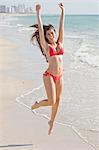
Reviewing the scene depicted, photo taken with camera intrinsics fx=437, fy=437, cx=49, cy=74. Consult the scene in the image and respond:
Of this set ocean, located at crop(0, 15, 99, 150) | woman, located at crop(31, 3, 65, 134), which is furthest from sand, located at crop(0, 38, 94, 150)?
woman, located at crop(31, 3, 65, 134)

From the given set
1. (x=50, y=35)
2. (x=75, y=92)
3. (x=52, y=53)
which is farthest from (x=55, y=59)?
(x=75, y=92)

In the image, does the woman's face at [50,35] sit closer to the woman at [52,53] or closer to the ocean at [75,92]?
the woman at [52,53]

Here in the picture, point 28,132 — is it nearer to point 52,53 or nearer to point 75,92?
point 52,53

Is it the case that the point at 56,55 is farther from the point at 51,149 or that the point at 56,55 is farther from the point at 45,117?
the point at 45,117

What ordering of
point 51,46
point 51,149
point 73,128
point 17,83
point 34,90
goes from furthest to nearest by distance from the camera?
point 17,83 → point 34,90 → point 73,128 → point 51,149 → point 51,46

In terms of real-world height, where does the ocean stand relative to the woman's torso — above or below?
below

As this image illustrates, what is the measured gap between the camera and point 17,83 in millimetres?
7629

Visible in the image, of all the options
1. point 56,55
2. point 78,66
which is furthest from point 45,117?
point 78,66

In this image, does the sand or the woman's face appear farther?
the sand

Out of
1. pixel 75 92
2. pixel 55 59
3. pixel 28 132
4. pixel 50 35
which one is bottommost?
pixel 75 92

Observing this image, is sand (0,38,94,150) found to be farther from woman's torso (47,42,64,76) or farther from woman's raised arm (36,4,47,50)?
woman's raised arm (36,4,47,50)

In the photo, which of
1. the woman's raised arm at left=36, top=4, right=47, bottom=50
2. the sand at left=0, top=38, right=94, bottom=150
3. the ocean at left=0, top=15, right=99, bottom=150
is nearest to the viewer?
the woman's raised arm at left=36, top=4, right=47, bottom=50

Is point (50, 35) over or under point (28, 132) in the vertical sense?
over

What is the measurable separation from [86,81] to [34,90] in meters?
1.28
